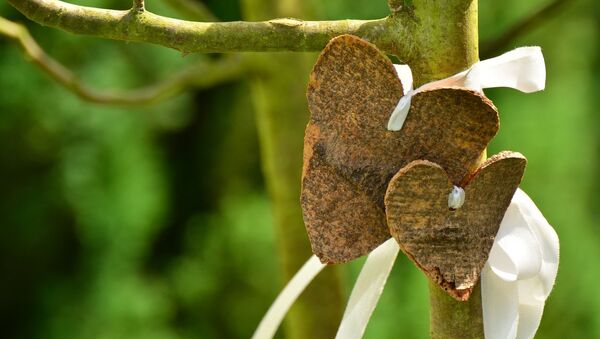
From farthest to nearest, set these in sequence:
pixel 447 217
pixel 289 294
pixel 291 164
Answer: pixel 291 164 < pixel 289 294 < pixel 447 217

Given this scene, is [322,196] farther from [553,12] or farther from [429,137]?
[553,12]

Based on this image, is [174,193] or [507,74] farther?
[174,193]

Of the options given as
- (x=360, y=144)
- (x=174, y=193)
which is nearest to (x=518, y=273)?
(x=360, y=144)

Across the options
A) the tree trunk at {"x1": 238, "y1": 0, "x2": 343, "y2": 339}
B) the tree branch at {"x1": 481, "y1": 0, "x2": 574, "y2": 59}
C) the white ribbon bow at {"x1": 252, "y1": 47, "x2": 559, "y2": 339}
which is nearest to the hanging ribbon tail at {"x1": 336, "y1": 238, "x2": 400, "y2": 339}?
the white ribbon bow at {"x1": 252, "y1": 47, "x2": 559, "y2": 339}

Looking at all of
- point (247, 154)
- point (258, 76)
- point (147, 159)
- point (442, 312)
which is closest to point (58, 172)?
point (147, 159)

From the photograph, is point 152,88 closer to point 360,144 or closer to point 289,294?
point 289,294

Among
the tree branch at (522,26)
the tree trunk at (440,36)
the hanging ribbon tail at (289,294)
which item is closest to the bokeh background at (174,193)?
the tree branch at (522,26)

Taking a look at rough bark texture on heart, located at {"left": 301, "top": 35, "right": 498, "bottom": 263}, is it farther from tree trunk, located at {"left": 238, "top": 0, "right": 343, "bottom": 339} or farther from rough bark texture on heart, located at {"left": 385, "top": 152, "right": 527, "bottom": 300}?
tree trunk, located at {"left": 238, "top": 0, "right": 343, "bottom": 339}
